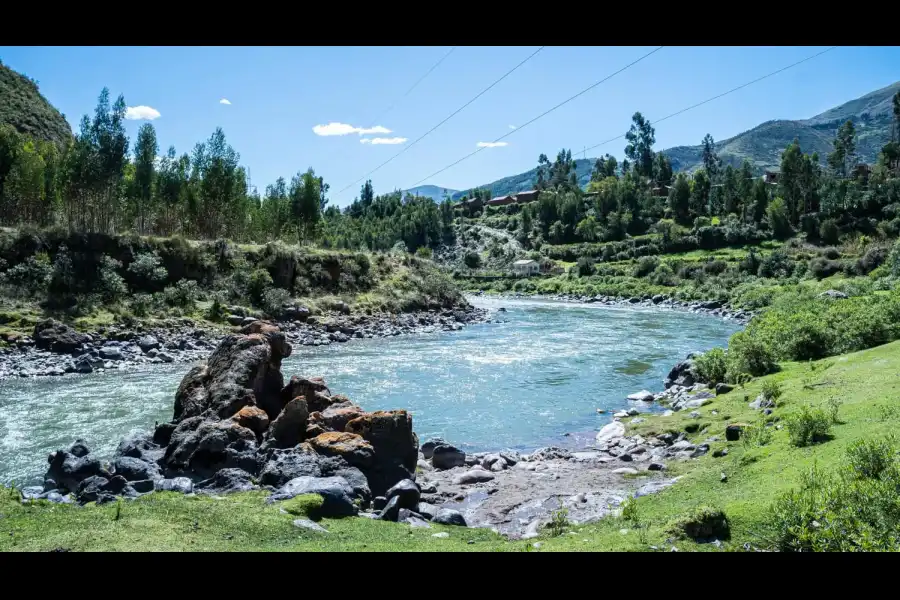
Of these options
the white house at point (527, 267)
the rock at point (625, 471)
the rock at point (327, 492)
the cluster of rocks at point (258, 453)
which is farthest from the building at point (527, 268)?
the rock at point (327, 492)

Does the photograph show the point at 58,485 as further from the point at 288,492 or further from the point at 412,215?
the point at 412,215

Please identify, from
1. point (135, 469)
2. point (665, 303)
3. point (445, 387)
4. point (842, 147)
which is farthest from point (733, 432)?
point (842, 147)

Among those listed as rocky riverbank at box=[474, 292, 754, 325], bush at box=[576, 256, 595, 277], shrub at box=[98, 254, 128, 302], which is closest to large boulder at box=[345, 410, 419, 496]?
shrub at box=[98, 254, 128, 302]

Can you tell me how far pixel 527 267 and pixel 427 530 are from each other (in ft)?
325

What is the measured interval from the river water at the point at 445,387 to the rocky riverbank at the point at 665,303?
11767 mm

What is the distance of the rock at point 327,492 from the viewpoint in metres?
11.1

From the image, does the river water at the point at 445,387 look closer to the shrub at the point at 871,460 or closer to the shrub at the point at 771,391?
the shrub at the point at 771,391

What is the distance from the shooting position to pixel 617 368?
97.7ft

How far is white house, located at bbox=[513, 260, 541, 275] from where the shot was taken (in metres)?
108

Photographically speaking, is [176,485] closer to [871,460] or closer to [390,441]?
[390,441]

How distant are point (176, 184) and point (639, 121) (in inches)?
5383

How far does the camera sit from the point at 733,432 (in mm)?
14992

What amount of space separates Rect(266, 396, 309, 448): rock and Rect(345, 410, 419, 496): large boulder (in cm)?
129
